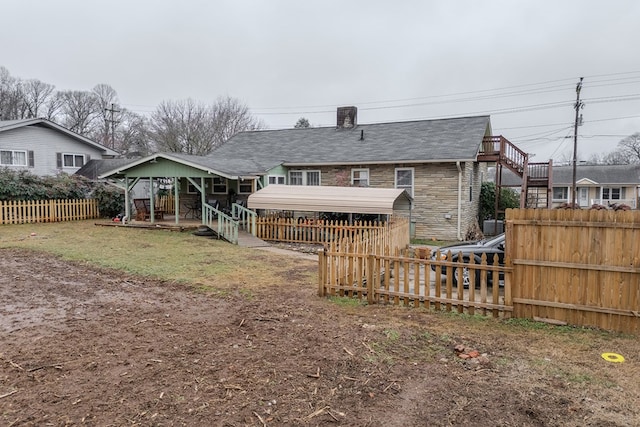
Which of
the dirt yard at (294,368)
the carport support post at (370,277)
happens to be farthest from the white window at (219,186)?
the carport support post at (370,277)

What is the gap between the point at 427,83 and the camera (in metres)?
39.9

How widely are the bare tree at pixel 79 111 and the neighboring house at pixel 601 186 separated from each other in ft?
191

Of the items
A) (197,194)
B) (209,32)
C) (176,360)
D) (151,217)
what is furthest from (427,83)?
(176,360)

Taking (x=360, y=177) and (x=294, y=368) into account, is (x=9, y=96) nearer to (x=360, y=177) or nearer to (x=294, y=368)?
(x=360, y=177)

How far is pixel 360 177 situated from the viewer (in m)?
19.0

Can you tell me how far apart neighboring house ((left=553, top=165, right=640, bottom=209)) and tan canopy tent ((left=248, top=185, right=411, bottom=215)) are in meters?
30.1

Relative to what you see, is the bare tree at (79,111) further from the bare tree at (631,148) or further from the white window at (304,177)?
the bare tree at (631,148)

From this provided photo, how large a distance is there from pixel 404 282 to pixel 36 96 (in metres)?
64.4

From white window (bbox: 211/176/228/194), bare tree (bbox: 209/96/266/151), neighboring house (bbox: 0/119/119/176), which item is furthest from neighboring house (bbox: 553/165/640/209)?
neighboring house (bbox: 0/119/119/176)

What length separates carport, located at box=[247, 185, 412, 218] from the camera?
1427 centimetres

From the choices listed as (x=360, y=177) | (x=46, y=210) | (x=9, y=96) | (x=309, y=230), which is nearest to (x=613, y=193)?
(x=360, y=177)

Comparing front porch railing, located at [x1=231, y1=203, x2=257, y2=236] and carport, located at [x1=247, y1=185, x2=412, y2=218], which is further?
front porch railing, located at [x1=231, y1=203, x2=257, y2=236]

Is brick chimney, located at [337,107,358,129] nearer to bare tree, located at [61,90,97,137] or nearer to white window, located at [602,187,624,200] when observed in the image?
white window, located at [602,187,624,200]

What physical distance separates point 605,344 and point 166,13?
18.0 meters
